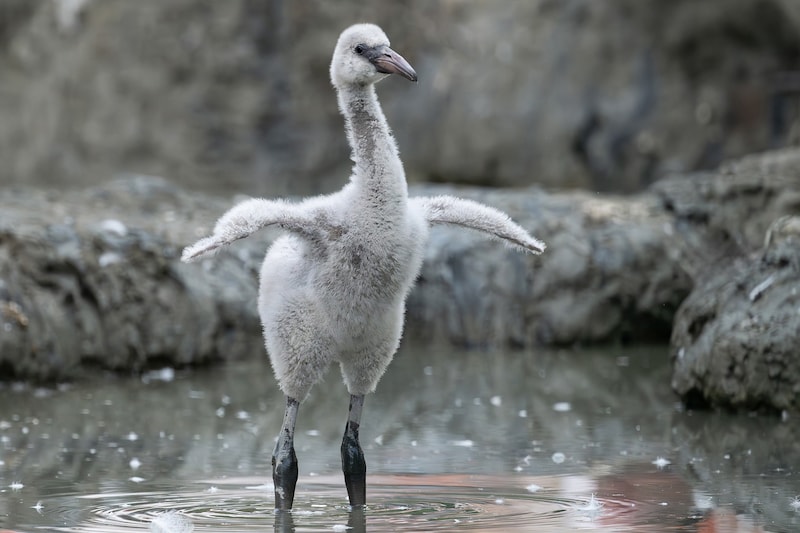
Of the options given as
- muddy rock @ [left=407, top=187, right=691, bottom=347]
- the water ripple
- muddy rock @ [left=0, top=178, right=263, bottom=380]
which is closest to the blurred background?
muddy rock @ [left=407, top=187, right=691, bottom=347]

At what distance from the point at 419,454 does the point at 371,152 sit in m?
2.34

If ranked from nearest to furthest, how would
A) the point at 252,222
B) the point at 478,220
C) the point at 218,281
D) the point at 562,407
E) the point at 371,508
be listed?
the point at 252,222 < the point at 371,508 < the point at 478,220 < the point at 562,407 < the point at 218,281

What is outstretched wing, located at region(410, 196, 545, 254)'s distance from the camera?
6453 millimetres

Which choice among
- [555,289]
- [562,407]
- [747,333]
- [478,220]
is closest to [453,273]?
[555,289]

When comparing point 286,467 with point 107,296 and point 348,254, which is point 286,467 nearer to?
point 348,254

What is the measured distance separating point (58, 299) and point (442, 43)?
29.7 ft

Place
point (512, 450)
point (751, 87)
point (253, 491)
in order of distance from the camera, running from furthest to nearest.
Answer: point (751, 87)
point (512, 450)
point (253, 491)

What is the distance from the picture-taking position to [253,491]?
671 centimetres

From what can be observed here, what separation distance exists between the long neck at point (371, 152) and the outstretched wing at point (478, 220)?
13.1 inches

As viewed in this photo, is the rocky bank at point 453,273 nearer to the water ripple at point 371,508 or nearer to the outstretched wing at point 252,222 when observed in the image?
the water ripple at point 371,508

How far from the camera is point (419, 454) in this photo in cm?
779

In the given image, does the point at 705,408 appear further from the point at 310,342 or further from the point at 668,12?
the point at 668,12

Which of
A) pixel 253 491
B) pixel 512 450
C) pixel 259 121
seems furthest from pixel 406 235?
pixel 259 121

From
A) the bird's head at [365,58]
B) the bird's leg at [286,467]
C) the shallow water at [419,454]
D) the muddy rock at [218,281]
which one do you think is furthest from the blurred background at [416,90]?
the bird's leg at [286,467]
